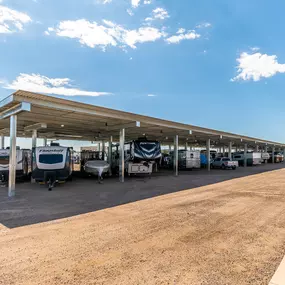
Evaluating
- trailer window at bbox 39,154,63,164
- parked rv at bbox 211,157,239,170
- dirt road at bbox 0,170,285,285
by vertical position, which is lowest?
dirt road at bbox 0,170,285,285

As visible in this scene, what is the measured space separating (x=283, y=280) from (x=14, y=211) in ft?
22.6

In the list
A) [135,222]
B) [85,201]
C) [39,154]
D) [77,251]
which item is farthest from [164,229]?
[39,154]

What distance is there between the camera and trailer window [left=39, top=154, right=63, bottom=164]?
11.9 metres

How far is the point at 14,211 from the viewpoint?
7.02 m

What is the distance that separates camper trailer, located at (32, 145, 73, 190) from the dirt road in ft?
19.6

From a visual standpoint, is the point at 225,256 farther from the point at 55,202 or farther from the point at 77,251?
the point at 55,202

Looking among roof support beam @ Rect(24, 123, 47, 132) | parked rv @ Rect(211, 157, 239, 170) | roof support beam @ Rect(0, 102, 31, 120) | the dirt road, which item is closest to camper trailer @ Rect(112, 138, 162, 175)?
roof support beam @ Rect(24, 123, 47, 132)

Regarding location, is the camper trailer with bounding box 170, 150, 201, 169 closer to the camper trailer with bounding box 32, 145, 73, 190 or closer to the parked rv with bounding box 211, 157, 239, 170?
the parked rv with bounding box 211, 157, 239, 170

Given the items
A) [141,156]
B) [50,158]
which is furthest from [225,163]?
[50,158]

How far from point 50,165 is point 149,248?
357 inches

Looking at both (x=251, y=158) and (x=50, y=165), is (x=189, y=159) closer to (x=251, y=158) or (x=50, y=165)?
(x=251, y=158)

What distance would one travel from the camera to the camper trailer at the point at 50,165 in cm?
1167

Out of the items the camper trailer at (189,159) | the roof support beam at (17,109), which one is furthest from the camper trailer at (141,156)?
the roof support beam at (17,109)

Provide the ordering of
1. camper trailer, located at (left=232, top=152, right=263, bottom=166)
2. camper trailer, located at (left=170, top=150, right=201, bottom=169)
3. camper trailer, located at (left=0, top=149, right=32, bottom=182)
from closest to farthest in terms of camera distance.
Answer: camper trailer, located at (left=0, top=149, right=32, bottom=182) < camper trailer, located at (left=170, top=150, right=201, bottom=169) < camper trailer, located at (left=232, top=152, right=263, bottom=166)
